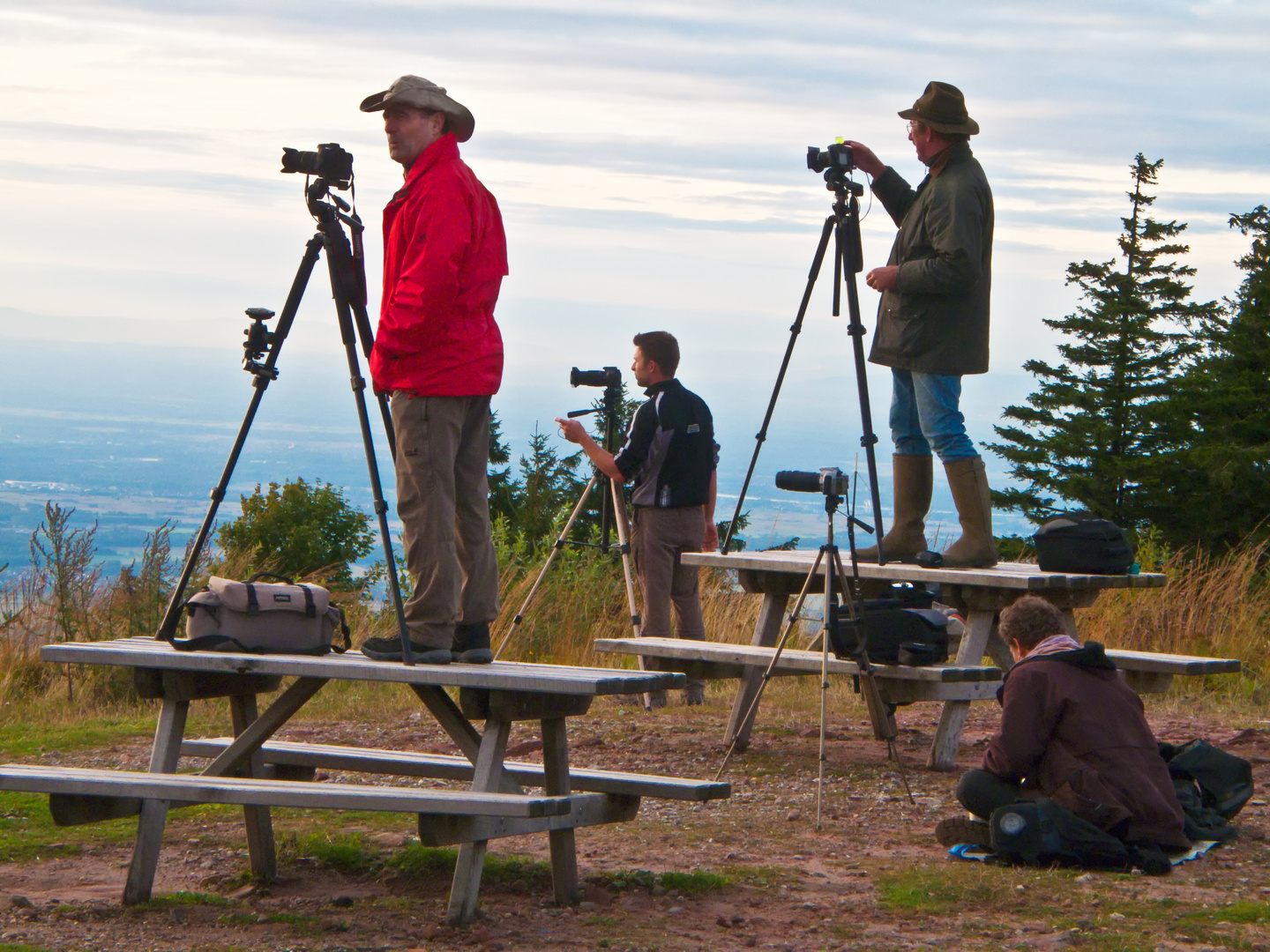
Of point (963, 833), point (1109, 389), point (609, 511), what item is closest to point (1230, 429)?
point (1109, 389)

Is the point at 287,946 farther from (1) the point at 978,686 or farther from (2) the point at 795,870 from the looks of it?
(1) the point at 978,686

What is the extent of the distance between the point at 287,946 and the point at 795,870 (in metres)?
1.73

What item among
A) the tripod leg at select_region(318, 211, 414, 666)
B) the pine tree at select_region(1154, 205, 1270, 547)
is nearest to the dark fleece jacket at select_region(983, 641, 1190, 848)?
the tripod leg at select_region(318, 211, 414, 666)

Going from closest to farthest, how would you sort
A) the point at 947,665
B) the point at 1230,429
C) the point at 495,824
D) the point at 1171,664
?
the point at 495,824 → the point at 947,665 → the point at 1171,664 → the point at 1230,429

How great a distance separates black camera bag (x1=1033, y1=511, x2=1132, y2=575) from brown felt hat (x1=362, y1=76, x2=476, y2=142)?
342 cm

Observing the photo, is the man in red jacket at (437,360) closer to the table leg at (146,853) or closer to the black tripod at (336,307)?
the black tripod at (336,307)

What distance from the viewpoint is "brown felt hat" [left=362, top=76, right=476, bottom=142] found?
4.53 metres

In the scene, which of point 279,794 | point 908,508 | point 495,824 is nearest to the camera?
point 279,794

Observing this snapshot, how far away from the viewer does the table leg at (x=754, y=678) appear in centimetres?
686

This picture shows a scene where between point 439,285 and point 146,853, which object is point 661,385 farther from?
point 146,853

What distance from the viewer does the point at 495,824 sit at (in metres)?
3.96

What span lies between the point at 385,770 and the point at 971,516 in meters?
2.99

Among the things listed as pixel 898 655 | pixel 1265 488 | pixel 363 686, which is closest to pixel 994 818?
pixel 898 655

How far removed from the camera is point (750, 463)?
693 centimetres
